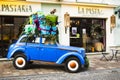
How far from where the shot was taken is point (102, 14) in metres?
19.1

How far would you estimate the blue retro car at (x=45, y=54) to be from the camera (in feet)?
41.1

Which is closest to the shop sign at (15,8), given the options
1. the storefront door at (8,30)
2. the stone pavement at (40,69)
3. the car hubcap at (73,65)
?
the storefront door at (8,30)

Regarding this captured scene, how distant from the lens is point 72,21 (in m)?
18.4

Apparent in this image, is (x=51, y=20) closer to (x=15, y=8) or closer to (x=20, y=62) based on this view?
(x=20, y=62)

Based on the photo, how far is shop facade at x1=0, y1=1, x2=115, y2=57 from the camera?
1644 centimetres

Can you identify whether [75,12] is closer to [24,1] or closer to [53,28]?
[24,1]

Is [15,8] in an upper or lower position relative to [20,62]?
upper

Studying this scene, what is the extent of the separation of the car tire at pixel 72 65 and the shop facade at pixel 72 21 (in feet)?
16.9

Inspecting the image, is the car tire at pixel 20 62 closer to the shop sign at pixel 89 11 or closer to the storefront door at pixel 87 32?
the storefront door at pixel 87 32

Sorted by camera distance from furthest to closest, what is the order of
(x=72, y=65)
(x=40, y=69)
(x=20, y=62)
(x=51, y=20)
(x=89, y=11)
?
(x=89, y=11) → (x=51, y=20) → (x=40, y=69) → (x=20, y=62) → (x=72, y=65)

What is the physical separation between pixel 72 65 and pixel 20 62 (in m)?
2.33

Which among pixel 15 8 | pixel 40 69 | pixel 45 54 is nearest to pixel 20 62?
pixel 40 69

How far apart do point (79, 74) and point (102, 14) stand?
7968 mm

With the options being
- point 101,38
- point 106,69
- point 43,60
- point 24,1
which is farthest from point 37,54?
point 101,38
